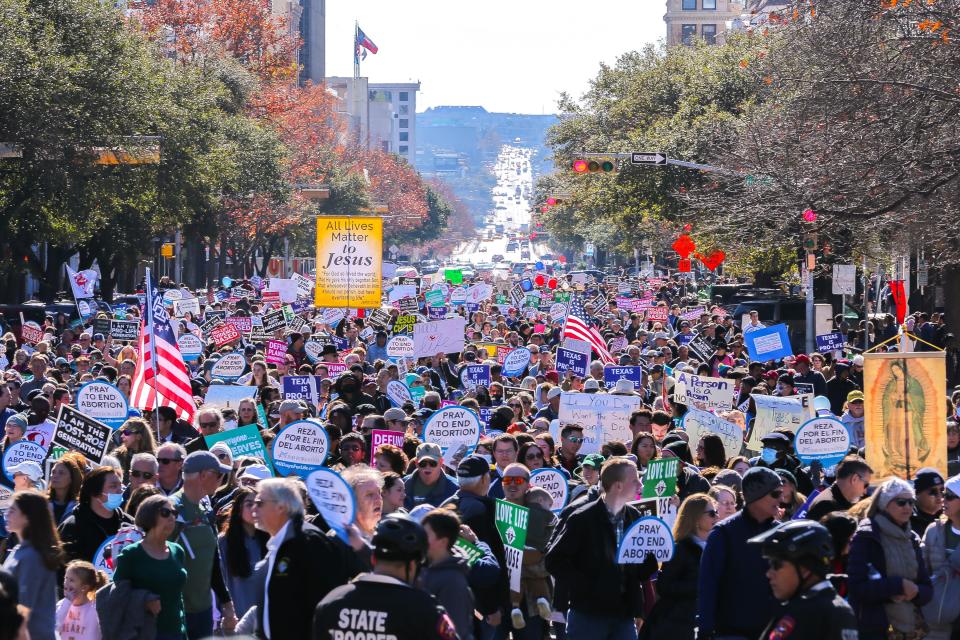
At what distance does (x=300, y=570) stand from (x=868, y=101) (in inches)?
647

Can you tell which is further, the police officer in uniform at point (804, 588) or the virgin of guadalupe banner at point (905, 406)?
the virgin of guadalupe banner at point (905, 406)

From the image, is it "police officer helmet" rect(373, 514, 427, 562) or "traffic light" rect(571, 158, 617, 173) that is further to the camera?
"traffic light" rect(571, 158, 617, 173)

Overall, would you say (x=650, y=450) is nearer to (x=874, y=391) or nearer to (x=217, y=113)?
(x=874, y=391)

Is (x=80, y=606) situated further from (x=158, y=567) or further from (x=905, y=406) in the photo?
(x=905, y=406)

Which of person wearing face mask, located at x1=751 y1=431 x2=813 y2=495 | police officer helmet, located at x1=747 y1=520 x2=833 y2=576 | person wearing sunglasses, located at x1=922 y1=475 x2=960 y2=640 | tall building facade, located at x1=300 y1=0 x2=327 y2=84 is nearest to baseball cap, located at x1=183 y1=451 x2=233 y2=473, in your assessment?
police officer helmet, located at x1=747 y1=520 x2=833 y2=576

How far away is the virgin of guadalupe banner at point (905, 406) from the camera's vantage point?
959 centimetres

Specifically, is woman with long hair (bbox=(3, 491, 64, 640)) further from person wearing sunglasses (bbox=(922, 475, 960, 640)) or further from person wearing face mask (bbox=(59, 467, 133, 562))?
person wearing sunglasses (bbox=(922, 475, 960, 640))

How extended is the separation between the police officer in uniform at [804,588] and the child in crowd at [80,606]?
132 inches

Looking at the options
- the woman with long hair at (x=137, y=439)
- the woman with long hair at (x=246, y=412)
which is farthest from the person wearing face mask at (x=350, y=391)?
the woman with long hair at (x=137, y=439)

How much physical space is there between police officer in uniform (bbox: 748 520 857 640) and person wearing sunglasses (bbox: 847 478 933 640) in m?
1.63

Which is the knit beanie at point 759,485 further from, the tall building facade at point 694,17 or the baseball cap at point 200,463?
the tall building facade at point 694,17

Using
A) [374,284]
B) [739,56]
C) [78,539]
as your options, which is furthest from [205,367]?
[739,56]

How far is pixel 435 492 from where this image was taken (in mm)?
9164

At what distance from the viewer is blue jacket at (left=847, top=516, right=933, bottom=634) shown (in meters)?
6.83
